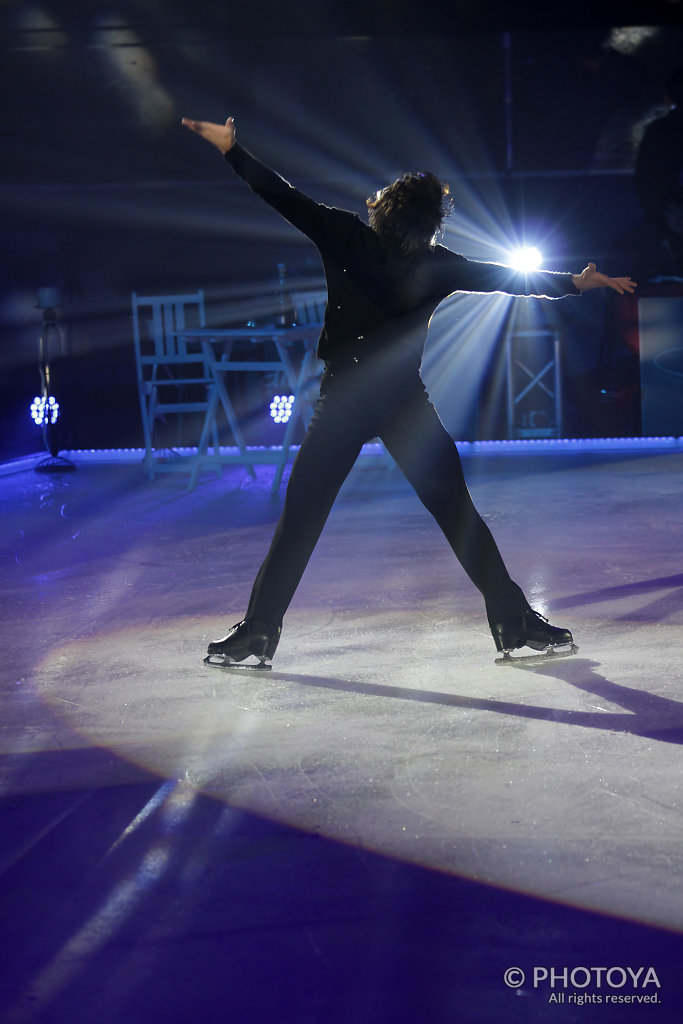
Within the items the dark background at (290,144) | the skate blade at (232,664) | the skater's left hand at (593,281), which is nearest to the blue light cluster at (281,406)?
the dark background at (290,144)

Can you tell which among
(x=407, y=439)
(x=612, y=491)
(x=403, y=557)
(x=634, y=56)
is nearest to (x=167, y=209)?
(x=634, y=56)

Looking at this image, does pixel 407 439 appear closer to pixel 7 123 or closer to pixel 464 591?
pixel 464 591

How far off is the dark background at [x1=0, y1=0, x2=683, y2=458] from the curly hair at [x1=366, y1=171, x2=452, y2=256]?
6865 mm

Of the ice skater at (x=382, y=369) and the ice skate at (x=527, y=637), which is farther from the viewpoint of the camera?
the ice skate at (x=527, y=637)

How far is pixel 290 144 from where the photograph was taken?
10.4 metres

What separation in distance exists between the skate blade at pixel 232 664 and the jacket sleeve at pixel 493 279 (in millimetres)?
1114

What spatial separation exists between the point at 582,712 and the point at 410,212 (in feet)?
4.15

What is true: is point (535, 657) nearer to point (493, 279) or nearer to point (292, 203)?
point (493, 279)

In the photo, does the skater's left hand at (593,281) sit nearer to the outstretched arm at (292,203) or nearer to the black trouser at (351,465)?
the black trouser at (351,465)

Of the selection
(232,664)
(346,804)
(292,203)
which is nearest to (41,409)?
(232,664)

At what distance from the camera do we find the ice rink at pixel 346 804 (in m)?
1.58

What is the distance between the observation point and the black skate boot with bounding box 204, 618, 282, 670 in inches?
119

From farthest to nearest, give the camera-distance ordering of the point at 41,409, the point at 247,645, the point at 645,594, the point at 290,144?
the point at 290,144 < the point at 41,409 < the point at 645,594 < the point at 247,645

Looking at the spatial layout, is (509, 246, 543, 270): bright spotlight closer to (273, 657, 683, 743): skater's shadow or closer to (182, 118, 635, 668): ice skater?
(182, 118, 635, 668): ice skater
